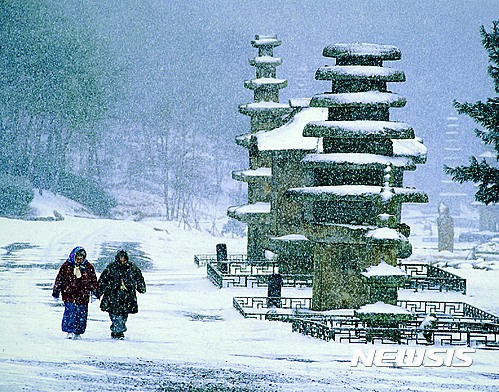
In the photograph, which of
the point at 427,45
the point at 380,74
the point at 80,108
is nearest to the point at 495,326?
the point at 380,74

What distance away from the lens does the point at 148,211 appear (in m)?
76.0

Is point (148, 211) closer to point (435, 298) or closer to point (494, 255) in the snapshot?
point (494, 255)

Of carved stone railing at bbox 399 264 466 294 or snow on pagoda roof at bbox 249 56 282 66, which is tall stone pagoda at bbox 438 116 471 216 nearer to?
snow on pagoda roof at bbox 249 56 282 66

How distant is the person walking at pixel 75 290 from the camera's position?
543 inches

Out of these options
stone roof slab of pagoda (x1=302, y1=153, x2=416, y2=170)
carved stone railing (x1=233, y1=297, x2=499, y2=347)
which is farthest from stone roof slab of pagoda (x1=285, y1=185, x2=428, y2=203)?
carved stone railing (x1=233, y1=297, x2=499, y2=347)

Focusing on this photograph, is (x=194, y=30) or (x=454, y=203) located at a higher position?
(x=194, y=30)

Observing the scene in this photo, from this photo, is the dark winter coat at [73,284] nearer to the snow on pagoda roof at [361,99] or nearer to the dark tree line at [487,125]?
the snow on pagoda roof at [361,99]

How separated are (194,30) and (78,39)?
96.4 ft

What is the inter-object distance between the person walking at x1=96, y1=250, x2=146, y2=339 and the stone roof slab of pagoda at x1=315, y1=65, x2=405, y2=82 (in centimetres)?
956

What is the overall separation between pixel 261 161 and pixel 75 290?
2351 cm

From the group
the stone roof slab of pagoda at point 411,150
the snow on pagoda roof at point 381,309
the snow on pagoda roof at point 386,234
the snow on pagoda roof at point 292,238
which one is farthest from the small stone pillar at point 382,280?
the snow on pagoda roof at point 292,238

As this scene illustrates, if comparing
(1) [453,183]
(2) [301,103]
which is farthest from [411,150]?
(1) [453,183]

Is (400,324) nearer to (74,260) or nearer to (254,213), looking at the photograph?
(74,260)

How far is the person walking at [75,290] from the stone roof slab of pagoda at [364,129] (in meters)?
9.27
